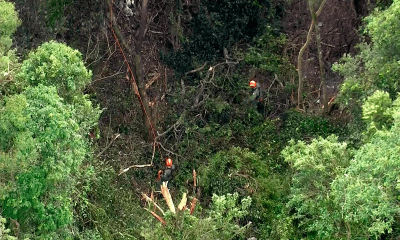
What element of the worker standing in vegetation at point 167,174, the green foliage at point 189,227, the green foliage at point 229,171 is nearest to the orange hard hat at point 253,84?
the green foliage at point 229,171

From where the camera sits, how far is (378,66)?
17109mm

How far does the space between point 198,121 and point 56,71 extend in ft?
23.3

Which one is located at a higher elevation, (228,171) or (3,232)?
(3,232)

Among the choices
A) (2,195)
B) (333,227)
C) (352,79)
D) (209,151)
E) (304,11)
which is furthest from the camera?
(304,11)

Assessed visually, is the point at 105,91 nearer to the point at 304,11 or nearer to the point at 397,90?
the point at 304,11

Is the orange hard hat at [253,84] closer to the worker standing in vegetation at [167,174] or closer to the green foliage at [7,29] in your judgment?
the worker standing in vegetation at [167,174]

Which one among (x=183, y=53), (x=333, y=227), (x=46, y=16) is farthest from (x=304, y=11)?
(x=333, y=227)

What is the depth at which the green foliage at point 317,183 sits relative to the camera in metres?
16.2

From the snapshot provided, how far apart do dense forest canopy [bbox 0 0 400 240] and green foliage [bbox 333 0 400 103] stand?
38mm

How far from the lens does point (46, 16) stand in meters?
22.1

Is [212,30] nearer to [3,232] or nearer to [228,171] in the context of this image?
[228,171]

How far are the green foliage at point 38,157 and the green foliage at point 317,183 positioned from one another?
16.8 feet

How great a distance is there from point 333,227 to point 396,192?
2.50 meters

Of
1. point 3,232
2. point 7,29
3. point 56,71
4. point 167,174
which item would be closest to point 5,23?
point 7,29
